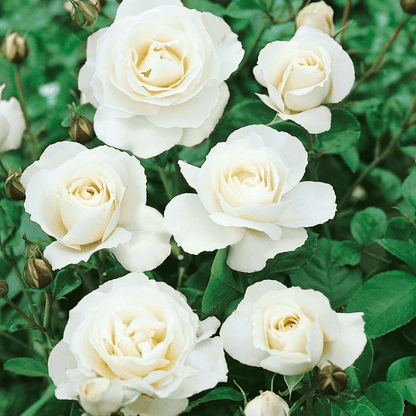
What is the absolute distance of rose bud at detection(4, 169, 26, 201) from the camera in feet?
1.86

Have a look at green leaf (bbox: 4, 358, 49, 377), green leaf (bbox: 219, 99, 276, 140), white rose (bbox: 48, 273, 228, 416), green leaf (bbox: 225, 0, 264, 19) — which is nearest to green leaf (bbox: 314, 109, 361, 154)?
green leaf (bbox: 219, 99, 276, 140)

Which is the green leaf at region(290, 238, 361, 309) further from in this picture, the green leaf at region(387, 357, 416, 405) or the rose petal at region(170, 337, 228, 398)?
the rose petal at region(170, 337, 228, 398)

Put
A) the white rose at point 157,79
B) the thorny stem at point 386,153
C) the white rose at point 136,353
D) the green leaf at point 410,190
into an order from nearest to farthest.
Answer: the white rose at point 136,353 → the white rose at point 157,79 → the green leaf at point 410,190 → the thorny stem at point 386,153

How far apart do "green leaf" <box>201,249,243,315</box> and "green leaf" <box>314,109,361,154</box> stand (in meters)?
0.19

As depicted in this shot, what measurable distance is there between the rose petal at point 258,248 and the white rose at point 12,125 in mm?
319

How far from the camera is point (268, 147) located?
0.51 m

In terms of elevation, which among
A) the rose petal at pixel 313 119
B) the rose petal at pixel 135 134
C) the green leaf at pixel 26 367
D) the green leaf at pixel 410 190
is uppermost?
the rose petal at pixel 313 119

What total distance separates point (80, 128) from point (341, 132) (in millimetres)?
293

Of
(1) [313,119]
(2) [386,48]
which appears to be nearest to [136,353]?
(1) [313,119]

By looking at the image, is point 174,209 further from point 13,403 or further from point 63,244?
point 13,403

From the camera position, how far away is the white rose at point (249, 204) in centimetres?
49

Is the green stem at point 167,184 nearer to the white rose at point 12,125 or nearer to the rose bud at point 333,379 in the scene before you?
the white rose at point 12,125

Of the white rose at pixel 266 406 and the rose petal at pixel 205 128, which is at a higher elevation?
the rose petal at pixel 205 128

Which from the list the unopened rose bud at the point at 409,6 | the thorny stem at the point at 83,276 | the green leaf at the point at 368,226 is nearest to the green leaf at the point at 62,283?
the thorny stem at the point at 83,276
